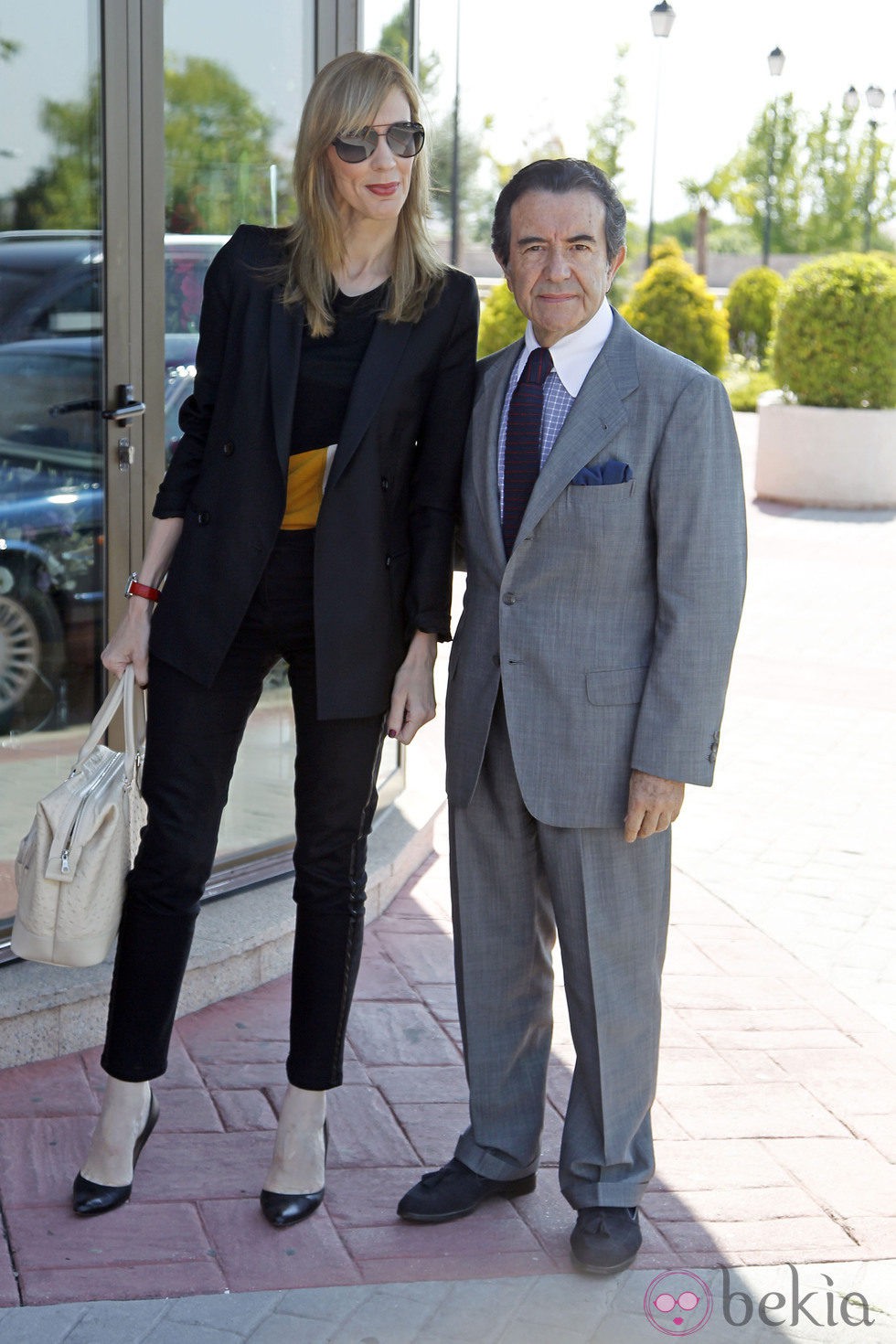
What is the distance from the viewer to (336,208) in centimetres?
265

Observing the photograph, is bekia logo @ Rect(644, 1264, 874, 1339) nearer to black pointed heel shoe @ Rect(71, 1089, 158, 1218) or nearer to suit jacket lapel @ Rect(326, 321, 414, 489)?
black pointed heel shoe @ Rect(71, 1089, 158, 1218)

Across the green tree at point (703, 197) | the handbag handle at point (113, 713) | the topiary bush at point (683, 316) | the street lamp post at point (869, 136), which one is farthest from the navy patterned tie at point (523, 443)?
the green tree at point (703, 197)

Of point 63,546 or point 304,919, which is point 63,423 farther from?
point 304,919

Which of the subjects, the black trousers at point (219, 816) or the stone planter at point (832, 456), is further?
the stone planter at point (832, 456)

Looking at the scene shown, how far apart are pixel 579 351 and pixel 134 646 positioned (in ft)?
3.15

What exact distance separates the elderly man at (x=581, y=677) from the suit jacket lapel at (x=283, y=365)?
34cm

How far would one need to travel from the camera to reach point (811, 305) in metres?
13.8

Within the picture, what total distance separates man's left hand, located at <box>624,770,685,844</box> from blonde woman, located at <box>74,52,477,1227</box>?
1.40 ft

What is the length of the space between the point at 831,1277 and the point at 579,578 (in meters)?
1.35

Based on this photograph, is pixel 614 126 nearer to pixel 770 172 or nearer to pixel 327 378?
pixel 770 172

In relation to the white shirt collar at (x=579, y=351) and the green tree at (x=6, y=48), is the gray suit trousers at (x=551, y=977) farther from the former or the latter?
the green tree at (x=6, y=48)

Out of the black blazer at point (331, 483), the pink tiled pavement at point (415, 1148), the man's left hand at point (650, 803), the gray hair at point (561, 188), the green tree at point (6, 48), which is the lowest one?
the pink tiled pavement at point (415, 1148)

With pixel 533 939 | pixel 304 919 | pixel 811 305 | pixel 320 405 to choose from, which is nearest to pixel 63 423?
pixel 320 405

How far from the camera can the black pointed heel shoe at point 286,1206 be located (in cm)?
279
